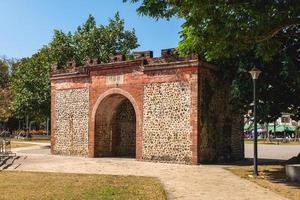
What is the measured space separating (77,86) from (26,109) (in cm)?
1136

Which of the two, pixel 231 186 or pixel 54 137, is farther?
pixel 54 137

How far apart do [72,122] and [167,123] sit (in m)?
7.29

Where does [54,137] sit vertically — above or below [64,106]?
below

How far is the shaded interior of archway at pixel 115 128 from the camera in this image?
83.2ft

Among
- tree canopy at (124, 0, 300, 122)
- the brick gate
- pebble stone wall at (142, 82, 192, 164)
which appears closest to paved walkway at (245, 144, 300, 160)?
the brick gate

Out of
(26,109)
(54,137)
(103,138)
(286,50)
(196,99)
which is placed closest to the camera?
(286,50)

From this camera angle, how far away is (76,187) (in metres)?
12.8

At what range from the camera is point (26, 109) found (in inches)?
1415

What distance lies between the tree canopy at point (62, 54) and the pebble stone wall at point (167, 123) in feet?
43.4

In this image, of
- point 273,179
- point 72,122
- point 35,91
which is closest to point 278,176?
point 273,179

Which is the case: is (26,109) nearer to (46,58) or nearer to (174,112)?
(46,58)

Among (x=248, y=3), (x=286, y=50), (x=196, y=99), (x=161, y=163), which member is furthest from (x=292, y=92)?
(x=248, y=3)

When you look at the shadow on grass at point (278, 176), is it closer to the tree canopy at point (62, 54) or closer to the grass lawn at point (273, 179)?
the grass lawn at point (273, 179)

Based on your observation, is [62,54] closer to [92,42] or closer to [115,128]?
[92,42]
